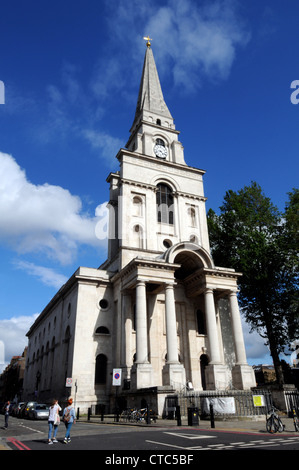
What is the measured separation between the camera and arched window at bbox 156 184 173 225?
3606 centimetres

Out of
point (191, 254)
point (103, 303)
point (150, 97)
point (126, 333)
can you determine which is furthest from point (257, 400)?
point (150, 97)

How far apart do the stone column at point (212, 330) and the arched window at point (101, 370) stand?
933cm

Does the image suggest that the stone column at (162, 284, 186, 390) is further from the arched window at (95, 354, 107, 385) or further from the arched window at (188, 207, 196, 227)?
the arched window at (188, 207, 196, 227)

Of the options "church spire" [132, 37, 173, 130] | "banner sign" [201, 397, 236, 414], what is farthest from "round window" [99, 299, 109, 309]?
"church spire" [132, 37, 173, 130]

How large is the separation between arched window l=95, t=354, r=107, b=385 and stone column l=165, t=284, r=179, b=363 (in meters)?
7.24

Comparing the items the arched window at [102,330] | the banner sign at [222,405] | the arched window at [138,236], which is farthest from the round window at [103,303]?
the banner sign at [222,405]

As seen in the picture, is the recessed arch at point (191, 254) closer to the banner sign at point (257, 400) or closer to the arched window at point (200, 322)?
the arched window at point (200, 322)

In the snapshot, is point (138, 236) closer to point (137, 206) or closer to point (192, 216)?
point (137, 206)

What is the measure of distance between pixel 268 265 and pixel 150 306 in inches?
499

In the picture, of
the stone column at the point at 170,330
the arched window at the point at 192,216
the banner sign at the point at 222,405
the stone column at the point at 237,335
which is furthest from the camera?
the arched window at the point at 192,216

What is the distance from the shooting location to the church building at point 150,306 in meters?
26.7

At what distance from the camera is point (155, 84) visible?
1912 inches

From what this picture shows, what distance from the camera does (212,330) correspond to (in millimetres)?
28000
